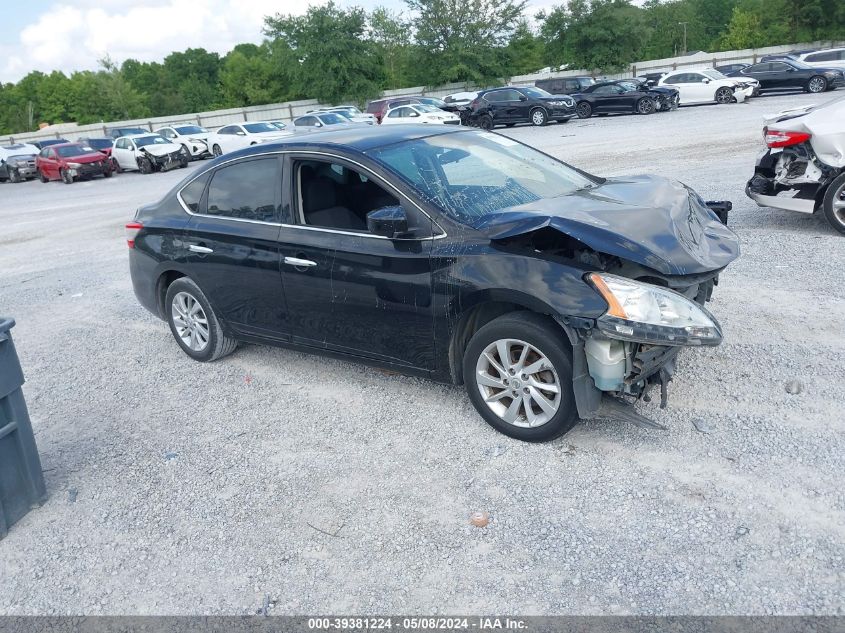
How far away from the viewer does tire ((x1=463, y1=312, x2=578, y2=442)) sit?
13.2ft

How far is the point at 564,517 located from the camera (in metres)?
3.61

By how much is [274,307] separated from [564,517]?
8.72 ft

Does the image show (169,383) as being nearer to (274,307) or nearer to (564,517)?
(274,307)

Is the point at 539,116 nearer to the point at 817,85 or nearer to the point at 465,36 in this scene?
the point at 817,85

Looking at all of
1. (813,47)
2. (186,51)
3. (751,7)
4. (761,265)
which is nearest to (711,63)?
(813,47)

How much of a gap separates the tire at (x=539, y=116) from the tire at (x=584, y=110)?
1.98 m

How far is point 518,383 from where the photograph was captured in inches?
166

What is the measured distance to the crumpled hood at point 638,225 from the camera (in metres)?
3.94

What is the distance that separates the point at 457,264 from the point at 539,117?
26.7 metres

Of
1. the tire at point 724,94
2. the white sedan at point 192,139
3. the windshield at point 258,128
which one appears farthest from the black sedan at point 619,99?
the white sedan at point 192,139

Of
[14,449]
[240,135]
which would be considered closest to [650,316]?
[14,449]

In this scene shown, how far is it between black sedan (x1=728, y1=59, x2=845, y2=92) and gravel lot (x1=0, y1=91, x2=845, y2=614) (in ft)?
91.5

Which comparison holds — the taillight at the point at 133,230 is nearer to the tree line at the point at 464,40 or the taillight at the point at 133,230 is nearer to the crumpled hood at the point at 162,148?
the crumpled hood at the point at 162,148

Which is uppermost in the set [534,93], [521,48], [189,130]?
[521,48]
